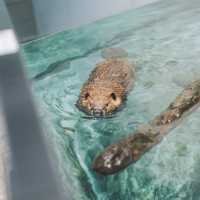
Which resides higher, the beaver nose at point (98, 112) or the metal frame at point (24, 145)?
the beaver nose at point (98, 112)

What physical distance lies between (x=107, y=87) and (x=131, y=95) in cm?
11

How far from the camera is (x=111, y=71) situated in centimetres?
142

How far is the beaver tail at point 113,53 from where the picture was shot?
63.4 inches

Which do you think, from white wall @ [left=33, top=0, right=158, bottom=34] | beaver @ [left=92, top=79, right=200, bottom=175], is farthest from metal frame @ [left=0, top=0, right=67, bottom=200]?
white wall @ [left=33, top=0, right=158, bottom=34]

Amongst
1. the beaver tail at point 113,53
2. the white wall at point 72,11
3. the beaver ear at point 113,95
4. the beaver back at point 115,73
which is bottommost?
the beaver ear at point 113,95

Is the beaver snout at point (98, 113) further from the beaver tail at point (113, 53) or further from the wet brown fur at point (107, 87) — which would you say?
the beaver tail at point (113, 53)

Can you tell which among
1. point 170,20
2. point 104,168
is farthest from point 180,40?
point 104,168

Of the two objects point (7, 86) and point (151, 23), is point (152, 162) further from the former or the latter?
point (151, 23)

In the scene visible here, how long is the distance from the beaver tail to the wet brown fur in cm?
7

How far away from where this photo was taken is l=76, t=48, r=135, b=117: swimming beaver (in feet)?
4.00

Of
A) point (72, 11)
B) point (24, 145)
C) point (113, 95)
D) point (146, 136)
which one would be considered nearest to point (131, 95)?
point (113, 95)

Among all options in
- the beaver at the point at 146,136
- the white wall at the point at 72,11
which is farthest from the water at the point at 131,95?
the white wall at the point at 72,11

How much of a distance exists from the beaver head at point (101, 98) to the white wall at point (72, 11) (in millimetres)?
1086

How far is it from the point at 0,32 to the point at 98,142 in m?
0.48
